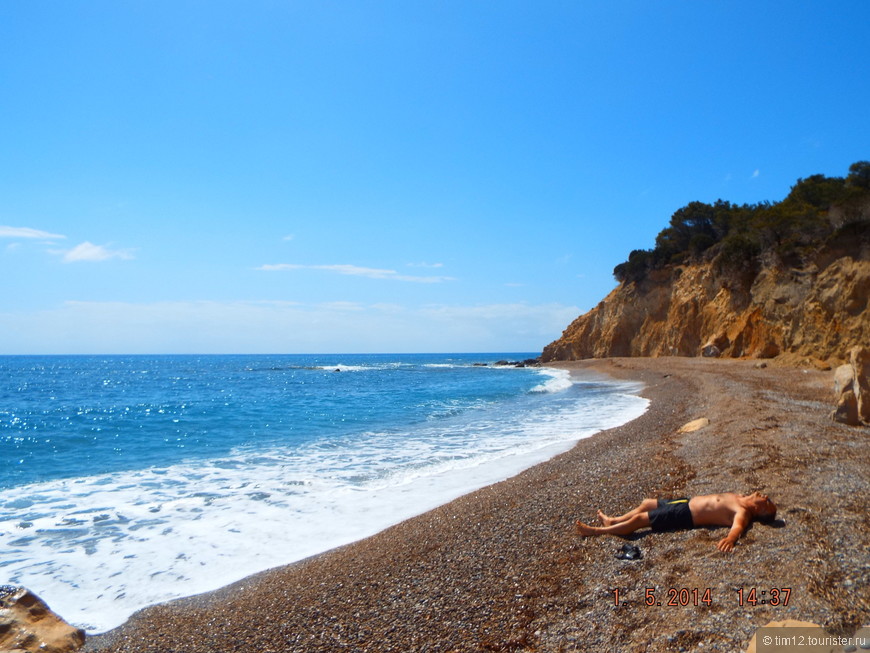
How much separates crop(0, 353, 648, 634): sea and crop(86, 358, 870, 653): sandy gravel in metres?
0.77

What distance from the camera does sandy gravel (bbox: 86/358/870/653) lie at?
3.80 meters

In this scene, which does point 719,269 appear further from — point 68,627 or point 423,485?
point 68,627

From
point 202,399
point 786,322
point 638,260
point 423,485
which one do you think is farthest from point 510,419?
point 638,260

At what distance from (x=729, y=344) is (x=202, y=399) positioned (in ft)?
109

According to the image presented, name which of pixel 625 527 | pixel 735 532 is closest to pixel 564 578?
pixel 625 527

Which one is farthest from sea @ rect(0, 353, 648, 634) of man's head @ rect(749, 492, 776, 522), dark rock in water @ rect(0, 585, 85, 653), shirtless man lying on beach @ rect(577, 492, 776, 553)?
man's head @ rect(749, 492, 776, 522)

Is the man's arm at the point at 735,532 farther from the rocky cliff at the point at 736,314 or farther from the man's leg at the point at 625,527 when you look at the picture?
the rocky cliff at the point at 736,314

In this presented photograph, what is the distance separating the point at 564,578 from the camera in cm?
475

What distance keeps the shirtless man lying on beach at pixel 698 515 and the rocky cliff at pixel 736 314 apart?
823 inches

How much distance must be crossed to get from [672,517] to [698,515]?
0.24m

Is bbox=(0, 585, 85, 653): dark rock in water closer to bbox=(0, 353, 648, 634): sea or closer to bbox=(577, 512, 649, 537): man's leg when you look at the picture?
bbox=(0, 353, 648, 634): sea

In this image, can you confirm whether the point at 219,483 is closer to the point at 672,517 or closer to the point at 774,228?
the point at 672,517

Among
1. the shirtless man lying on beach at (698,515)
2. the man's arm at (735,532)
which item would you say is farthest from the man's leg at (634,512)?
the man's arm at (735,532)

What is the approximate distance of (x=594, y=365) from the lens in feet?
164
